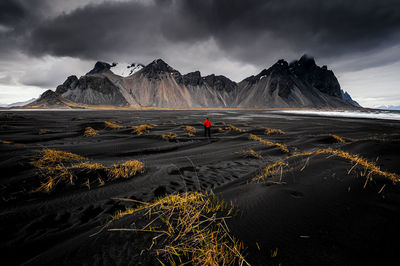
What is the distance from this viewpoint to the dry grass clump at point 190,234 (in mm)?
1336

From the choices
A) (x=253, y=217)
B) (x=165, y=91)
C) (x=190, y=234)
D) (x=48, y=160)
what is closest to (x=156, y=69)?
(x=165, y=91)

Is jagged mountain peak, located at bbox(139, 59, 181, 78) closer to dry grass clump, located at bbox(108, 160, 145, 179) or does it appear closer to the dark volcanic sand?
dry grass clump, located at bbox(108, 160, 145, 179)

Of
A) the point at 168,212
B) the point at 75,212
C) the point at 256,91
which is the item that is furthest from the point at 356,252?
the point at 256,91

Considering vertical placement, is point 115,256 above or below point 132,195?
above

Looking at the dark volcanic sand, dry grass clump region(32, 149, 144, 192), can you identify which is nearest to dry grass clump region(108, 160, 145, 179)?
dry grass clump region(32, 149, 144, 192)

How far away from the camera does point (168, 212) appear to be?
1.90 meters

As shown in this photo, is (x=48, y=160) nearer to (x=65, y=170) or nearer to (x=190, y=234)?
(x=65, y=170)

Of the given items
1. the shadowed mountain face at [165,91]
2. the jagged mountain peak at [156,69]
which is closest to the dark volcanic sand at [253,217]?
the shadowed mountain face at [165,91]

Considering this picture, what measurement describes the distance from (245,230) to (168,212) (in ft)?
2.87

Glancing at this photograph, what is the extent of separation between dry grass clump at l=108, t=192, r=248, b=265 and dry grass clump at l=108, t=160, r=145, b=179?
2152 mm

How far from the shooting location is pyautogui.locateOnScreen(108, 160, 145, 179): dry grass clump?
154 inches

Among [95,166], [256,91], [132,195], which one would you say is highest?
[256,91]

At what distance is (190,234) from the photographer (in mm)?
1585

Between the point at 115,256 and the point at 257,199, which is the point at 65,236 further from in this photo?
the point at 257,199
